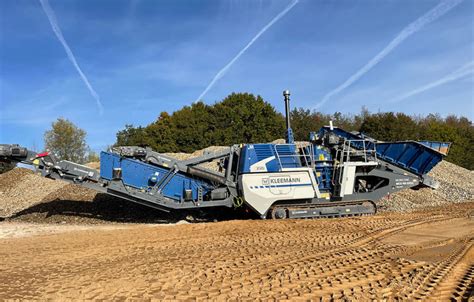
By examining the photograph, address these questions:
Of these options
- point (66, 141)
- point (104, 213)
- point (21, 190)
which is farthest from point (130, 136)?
point (104, 213)

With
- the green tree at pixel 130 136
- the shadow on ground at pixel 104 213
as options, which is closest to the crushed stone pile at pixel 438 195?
the shadow on ground at pixel 104 213

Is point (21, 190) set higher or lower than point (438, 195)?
higher

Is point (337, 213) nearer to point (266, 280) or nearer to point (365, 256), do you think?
point (365, 256)

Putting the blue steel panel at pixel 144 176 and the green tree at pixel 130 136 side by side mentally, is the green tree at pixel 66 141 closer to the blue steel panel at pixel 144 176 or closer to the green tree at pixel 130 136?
the green tree at pixel 130 136

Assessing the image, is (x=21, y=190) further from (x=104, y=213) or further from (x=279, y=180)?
(x=279, y=180)

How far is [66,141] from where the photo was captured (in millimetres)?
44844

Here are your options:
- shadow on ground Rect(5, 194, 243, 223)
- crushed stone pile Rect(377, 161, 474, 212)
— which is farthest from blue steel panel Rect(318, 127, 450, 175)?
shadow on ground Rect(5, 194, 243, 223)

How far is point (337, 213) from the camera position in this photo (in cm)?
1277

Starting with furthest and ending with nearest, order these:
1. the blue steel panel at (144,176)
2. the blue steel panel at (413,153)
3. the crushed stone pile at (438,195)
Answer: the crushed stone pile at (438,195) → the blue steel panel at (413,153) → the blue steel panel at (144,176)

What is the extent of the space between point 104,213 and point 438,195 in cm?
1518

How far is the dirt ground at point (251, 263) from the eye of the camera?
193 inches

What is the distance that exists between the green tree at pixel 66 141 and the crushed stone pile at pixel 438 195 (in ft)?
119

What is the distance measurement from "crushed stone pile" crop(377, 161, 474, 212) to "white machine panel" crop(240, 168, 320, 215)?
4617 millimetres

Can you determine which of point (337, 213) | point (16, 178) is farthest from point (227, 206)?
point (16, 178)
